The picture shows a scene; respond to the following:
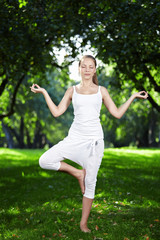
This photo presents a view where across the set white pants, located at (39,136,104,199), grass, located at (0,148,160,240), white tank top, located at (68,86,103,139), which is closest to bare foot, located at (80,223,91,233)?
grass, located at (0,148,160,240)

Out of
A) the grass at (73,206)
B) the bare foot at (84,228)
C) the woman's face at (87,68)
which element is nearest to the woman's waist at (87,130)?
the woman's face at (87,68)

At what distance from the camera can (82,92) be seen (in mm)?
4473

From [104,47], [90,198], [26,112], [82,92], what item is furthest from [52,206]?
[26,112]

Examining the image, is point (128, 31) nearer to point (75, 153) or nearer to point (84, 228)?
point (75, 153)

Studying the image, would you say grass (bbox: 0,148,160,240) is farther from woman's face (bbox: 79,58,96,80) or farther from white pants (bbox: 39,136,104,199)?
woman's face (bbox: 79,58,96,80)

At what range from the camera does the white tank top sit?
4340 mm

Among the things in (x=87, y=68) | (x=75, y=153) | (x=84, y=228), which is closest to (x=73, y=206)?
(x=84, y=228)

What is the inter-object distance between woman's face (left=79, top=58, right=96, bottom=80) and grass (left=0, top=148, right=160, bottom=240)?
2.39m

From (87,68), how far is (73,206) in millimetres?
3264

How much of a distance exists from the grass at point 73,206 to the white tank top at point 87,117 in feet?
5.20

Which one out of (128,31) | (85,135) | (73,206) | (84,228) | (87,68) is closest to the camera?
(85,135)

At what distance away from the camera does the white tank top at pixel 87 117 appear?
14.2ft

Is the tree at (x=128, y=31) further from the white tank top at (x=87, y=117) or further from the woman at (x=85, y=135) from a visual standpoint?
the white tank top at (x=87, y=117)

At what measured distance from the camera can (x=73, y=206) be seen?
21.2 ft
